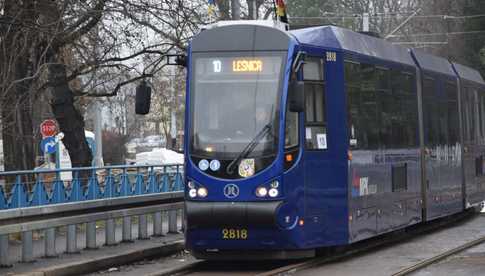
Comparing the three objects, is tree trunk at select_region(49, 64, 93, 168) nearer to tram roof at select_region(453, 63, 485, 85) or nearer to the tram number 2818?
tram roof at select_region(453, 63, 485, 85)

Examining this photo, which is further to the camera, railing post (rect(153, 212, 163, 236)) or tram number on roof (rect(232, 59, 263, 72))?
railing post (rect(153, 212, 163, 236))

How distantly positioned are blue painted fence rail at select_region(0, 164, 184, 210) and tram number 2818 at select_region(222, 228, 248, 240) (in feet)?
9.13

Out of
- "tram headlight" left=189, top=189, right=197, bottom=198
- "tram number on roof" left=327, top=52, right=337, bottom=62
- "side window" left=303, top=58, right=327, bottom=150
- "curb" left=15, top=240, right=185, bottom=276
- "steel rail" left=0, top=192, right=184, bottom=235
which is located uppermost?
"tram number on roof" left=327, top=52, right=337, bottom=62

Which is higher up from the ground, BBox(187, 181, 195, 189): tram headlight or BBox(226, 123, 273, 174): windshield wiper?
BBox(226, 123, 273, 174): windshield wiper

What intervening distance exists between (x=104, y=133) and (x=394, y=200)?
4772 centimetres

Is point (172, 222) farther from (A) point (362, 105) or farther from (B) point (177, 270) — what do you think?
(A) point (362, 105)

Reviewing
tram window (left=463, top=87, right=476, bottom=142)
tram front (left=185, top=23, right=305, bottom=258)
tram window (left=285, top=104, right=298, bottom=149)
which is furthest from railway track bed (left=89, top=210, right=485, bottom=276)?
tram window (left=463, top=87, right=476, bottom=142)

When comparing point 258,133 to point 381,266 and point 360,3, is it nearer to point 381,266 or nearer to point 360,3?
point 381,266

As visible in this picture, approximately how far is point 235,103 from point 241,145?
0.61m

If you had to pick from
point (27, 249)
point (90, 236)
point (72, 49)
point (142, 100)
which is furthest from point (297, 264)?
point (72, 49)

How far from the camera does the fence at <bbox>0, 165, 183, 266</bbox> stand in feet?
44.8

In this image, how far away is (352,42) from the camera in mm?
15695

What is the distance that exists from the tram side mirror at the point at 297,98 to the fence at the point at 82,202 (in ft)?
12.3

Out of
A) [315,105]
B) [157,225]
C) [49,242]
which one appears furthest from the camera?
[157,225]
